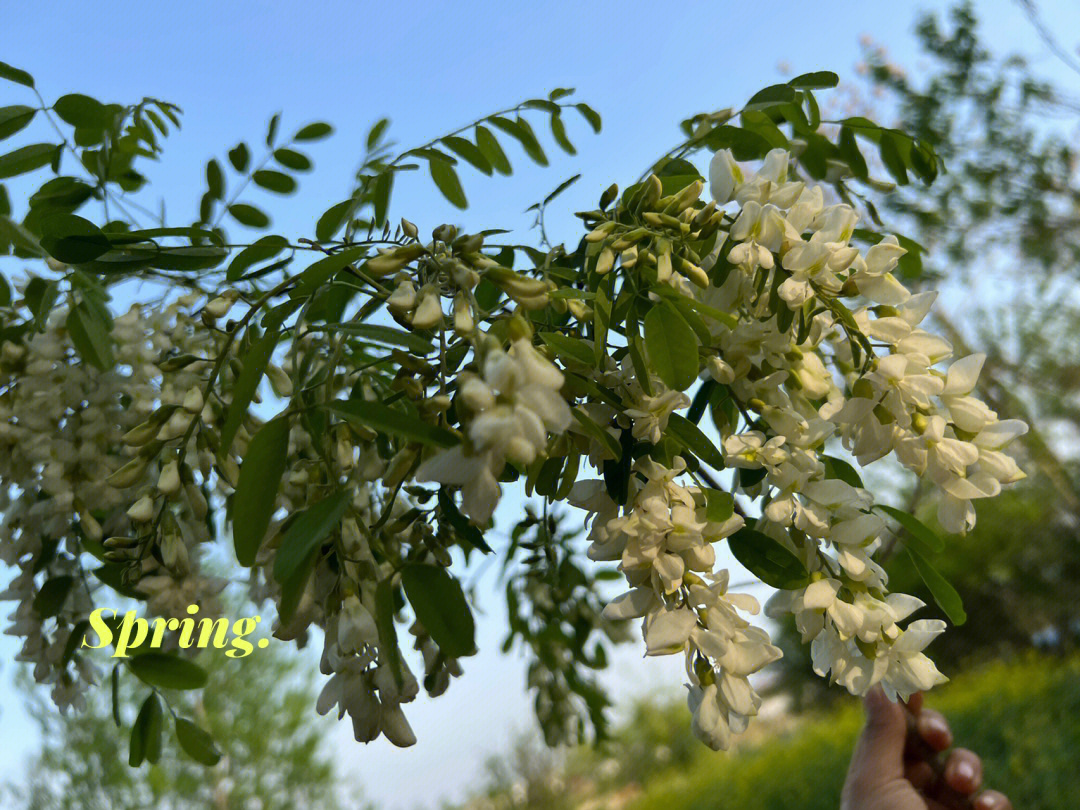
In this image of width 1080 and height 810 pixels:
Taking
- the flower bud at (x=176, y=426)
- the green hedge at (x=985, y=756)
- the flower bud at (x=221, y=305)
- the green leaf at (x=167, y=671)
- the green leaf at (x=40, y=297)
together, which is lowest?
the green hedge at (x=985, y=756)

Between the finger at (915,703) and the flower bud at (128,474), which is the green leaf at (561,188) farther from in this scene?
the finger at (915,703)

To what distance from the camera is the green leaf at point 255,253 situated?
0.47 m

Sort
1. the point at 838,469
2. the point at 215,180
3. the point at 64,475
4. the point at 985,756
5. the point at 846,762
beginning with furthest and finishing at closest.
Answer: the point at 846,762, the point at 985,756, the point at 215,180, the point at 64,475, the point at 838,469

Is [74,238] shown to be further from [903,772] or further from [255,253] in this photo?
[903,772]

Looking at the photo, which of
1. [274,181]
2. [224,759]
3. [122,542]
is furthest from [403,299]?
[224,759]

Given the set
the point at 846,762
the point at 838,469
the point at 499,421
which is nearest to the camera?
the point at 499,421

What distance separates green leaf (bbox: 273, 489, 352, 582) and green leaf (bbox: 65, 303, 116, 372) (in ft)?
0.75

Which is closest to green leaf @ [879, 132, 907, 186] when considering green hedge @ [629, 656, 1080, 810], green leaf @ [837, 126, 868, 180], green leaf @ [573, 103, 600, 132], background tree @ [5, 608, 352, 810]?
green leaf @ [837, 126, 868, 180]

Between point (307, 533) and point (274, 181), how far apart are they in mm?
480

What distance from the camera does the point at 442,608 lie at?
333mm

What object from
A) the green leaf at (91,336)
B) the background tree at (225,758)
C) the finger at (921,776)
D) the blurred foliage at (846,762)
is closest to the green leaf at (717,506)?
the green leaf at (91,336)

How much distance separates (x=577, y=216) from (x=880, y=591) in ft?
0.76

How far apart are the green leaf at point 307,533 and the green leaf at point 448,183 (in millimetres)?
363

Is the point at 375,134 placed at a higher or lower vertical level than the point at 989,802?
higher
